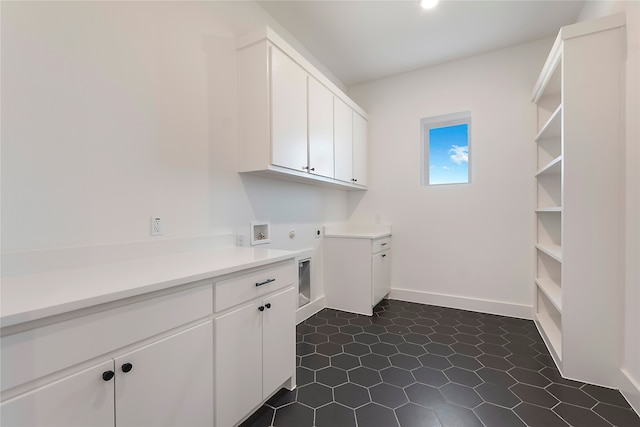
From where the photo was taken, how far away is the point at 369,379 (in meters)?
1.80

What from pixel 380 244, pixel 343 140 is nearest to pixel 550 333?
pixel 380 244

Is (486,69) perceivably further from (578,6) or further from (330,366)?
(330,366)

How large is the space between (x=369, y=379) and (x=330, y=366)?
0.94 ft

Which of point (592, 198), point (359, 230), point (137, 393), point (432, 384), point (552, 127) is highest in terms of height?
point (552, 127)

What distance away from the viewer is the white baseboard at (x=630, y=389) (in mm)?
1510

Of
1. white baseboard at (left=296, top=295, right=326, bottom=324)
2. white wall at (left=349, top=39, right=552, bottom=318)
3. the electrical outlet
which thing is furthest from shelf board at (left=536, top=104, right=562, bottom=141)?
the electrical outlet

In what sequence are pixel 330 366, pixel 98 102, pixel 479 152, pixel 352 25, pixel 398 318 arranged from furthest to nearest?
pixel 479 152 < pixel 398 318 < pixel 352 25 < pixel 330 366 < pixel 98 102

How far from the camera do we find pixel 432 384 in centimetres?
175

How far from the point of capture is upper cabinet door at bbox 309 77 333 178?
96.4 inches

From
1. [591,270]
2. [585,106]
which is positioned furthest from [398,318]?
[585,106]

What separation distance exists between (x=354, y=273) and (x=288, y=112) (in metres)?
1.75

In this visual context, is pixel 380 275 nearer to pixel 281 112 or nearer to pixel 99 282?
pixel 281 112

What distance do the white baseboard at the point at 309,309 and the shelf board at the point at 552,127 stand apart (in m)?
2.62

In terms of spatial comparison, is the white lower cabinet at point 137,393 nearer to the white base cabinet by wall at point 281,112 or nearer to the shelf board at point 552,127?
the white base cabinet by wall at point 281,112
